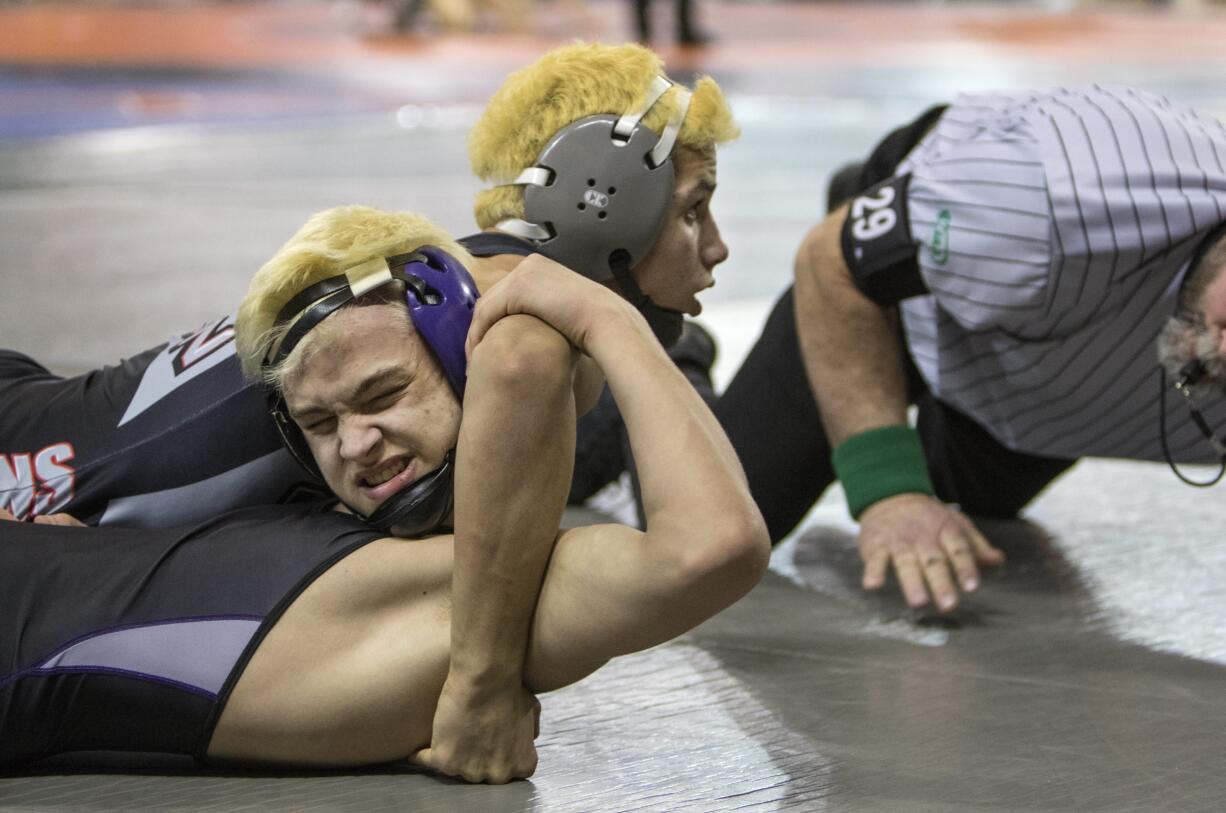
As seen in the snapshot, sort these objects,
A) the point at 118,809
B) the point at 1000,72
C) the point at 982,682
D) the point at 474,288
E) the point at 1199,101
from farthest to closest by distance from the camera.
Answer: the point at 1000,72
the point at 1199,101
the point at 982,682
the point at 474,288
the point at 118,809

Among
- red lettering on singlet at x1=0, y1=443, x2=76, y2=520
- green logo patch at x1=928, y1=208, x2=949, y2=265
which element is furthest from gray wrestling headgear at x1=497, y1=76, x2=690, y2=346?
red lettering on singlet at x1=0, y1=443, x2=76, y2=520

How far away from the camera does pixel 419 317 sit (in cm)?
172

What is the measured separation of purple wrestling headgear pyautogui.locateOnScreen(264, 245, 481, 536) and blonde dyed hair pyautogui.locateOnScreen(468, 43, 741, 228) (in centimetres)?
41

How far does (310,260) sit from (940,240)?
3.39 ft

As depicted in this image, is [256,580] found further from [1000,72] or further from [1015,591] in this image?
[1000,72]

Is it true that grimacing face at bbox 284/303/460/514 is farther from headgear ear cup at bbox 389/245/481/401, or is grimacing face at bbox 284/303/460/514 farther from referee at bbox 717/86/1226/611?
referee at bbox 717/86/1226/611

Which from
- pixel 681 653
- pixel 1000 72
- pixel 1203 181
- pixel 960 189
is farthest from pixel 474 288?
pixel 1000 72

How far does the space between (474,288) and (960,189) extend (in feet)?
2.96

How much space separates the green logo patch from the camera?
2.31m

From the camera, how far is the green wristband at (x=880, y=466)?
2.41 meters

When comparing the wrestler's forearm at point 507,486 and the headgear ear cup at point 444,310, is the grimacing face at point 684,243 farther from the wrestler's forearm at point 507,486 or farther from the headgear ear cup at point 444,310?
the wrestler's forearm at point 507,486

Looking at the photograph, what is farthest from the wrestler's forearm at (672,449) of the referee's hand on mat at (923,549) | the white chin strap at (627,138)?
the referee's hand on mat at (923,549)

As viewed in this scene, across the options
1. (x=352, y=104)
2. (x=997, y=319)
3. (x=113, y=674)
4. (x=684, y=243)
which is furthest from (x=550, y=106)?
(x=352, y=104)

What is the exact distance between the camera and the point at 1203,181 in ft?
7.03
